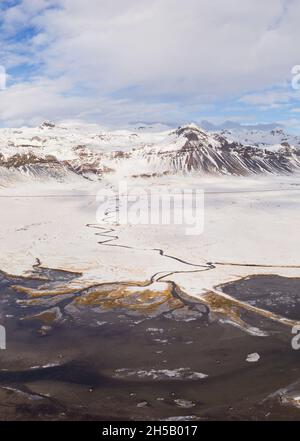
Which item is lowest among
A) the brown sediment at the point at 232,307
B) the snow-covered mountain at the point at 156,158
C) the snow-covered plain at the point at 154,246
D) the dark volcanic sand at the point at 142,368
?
the dark volcanic sand at the point at 142,368

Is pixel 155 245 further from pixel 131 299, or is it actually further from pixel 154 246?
pixel 131 299

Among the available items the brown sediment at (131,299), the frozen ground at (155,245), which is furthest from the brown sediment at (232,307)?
the brown sediment at (131,299)

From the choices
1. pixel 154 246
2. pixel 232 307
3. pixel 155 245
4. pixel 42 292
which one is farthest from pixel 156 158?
pixel 232 307

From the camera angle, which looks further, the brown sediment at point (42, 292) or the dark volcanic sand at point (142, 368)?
the brown sediment at point (42, 292)

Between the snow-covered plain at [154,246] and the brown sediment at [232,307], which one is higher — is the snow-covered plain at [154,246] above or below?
above

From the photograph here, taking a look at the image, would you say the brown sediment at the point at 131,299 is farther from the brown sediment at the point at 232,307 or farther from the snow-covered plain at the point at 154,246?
the brown sediment at the point at 232,307

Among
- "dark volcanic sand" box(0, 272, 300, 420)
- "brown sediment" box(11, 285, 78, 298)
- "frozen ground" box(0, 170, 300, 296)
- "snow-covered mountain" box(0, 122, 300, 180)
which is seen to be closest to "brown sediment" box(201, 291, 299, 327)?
"dark volcanic sand" box(0, 272, 300, 420)

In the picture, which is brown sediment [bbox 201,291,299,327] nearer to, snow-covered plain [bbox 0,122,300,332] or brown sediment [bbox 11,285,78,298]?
snow-covered plain [bbox 0,122,300,332]
